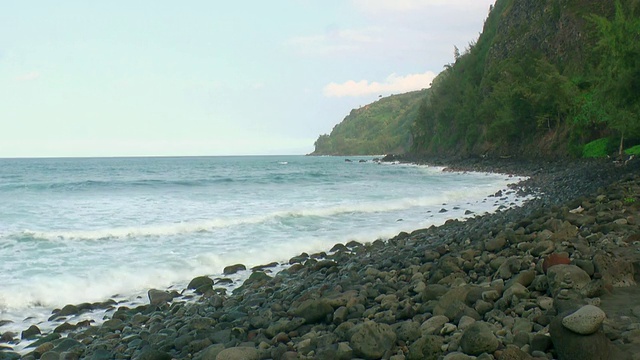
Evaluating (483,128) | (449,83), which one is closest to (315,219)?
(483,128)

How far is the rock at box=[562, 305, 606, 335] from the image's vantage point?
366cm

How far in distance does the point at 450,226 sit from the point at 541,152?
3681 cm

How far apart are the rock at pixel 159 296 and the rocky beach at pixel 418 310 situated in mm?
21

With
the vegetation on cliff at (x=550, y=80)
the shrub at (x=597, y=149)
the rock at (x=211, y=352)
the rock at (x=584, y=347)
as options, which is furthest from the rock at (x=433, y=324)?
the shrub at (x=597, y=149)

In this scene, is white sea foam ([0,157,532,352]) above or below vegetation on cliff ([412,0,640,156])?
below

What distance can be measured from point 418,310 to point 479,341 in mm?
1601

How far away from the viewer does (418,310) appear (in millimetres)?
5578

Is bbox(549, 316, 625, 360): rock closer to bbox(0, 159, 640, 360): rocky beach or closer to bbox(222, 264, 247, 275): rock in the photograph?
bbox(0, 159, 640, 360): rocky beach

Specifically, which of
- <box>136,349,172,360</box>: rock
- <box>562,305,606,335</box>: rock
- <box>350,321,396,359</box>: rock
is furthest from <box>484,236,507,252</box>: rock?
<box>136,349,172,360</box>: rock

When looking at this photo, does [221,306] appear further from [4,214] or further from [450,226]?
[4,214]

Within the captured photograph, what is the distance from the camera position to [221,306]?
26.7 feet

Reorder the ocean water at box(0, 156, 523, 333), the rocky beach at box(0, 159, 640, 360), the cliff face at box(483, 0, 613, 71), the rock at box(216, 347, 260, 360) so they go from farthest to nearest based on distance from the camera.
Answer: the cliff face at box(483, 0, 613, 71) → the ocean water at box(0, 156, 523, 333) → the rock at box(216, 347, 260, 360) → the rocky beach at box(0, 159, 640, 360)

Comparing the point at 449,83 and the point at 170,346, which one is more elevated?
the point at 449,83

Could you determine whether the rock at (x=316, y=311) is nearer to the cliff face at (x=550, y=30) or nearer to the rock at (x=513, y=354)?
the rock at (x=513, y=354)
